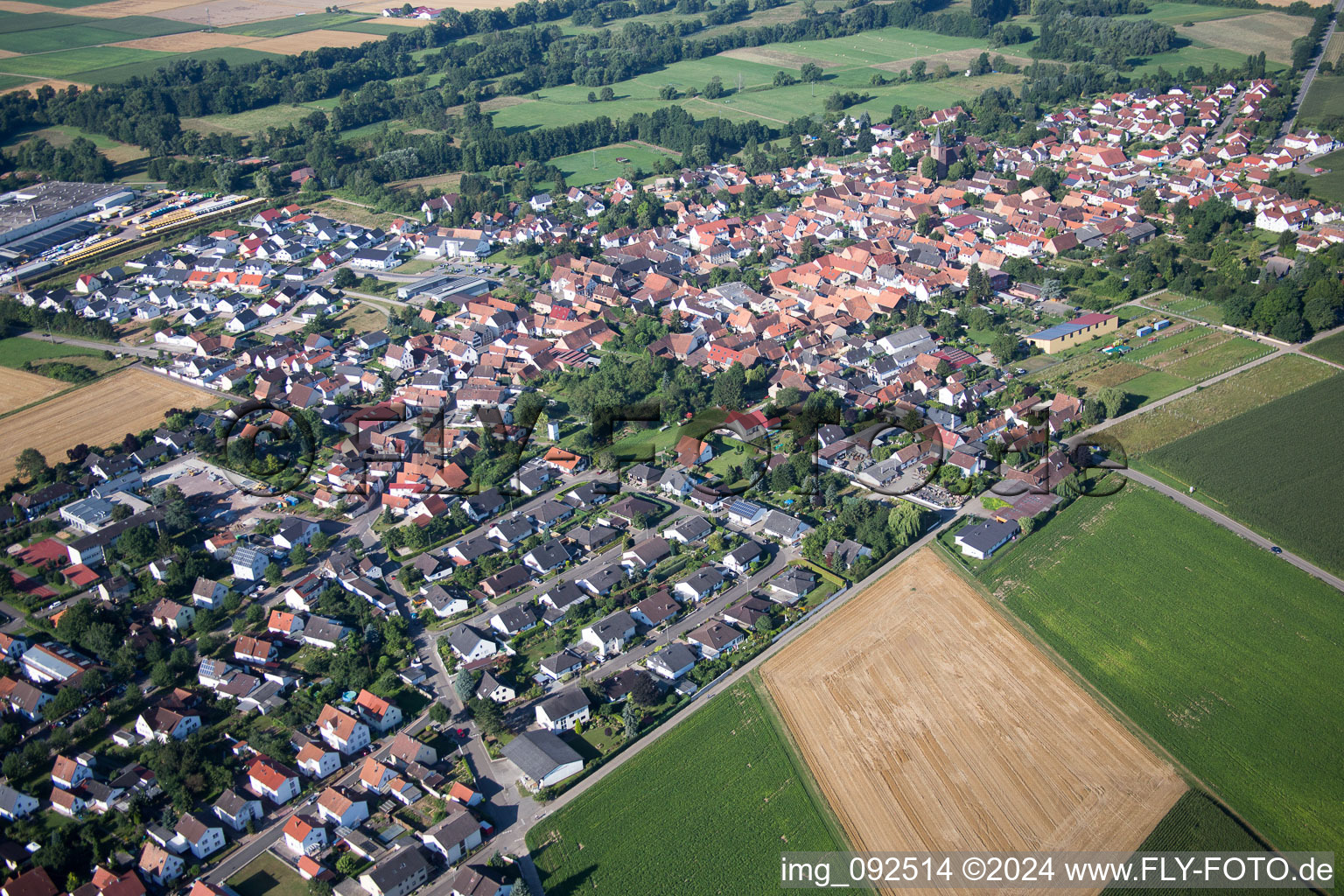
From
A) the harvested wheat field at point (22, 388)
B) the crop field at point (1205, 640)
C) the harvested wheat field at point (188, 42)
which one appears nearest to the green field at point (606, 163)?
the harvested wheat field at point (22, 388)

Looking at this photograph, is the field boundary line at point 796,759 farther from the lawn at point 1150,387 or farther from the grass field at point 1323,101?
the grass field at point 1323,101

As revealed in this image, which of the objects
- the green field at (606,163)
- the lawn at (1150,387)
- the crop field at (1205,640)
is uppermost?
the green field at (606,163)

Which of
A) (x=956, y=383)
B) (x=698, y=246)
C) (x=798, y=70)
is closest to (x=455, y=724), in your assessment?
(x=956, y=383)

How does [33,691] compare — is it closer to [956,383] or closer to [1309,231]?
[956,383]

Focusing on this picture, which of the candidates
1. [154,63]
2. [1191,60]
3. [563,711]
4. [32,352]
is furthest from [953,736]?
[154,63]

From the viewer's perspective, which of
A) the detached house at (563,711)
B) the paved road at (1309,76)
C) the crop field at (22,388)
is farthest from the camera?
the paved road at (1309,76)

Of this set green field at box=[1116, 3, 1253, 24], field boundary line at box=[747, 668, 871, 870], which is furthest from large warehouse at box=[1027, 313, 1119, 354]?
green field at box=[1116, 3, 1253, 24]
